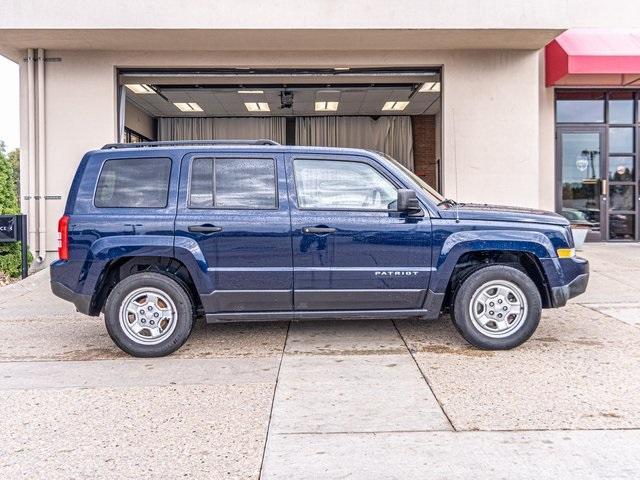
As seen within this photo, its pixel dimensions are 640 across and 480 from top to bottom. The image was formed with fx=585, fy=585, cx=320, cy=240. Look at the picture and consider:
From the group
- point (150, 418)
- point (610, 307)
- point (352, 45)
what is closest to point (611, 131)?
point (352, 45)

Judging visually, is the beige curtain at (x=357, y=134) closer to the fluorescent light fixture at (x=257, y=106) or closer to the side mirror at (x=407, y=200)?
the fluorescent light fixture at (x=257, y=106)

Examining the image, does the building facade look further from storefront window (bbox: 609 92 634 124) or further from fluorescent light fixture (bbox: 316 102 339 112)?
fluorescent light fixture (bbox: 316 102 339 112)

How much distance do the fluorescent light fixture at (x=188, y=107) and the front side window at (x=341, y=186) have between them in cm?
1427

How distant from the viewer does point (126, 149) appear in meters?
5.54

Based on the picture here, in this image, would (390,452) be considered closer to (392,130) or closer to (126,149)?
(126,149)

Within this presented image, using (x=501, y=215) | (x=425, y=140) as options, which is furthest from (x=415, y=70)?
(x=425, y=140)

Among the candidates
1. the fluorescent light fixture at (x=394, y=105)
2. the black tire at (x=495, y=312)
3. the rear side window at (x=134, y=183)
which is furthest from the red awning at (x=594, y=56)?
the rear side window at (x=134, y=183)

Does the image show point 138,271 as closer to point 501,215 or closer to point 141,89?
point 501,215

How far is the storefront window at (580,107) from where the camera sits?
1386cm

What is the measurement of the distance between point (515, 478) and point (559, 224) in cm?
314

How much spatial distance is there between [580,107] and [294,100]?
325 inches

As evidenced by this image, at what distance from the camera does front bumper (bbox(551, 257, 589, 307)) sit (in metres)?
5.47

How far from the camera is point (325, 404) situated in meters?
4.18

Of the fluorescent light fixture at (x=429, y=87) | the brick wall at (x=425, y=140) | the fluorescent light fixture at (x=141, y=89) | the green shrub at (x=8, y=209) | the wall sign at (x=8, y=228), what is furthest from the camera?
the brick wall at (x=425, y=140)
